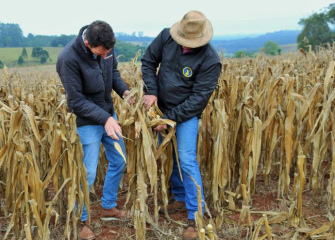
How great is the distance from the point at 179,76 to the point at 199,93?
9.4 inches

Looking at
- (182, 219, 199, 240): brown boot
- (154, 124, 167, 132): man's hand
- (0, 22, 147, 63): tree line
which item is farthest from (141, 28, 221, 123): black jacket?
(0, 22, 147, 63): tree line

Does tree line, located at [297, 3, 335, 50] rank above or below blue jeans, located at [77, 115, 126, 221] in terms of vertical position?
above

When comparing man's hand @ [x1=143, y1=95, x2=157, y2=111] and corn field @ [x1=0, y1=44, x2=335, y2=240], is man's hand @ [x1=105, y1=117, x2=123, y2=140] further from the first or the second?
man's hand @ [x1=143, y1=95, x2=157, y2=111]

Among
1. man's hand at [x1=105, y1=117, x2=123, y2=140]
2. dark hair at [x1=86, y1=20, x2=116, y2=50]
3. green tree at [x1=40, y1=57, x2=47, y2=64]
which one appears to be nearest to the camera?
dark hair at [x1=86, y1=20, x2=116, y2=50]

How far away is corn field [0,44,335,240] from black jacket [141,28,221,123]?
0.18m

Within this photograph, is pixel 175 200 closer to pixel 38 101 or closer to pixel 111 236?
pixel 111 236

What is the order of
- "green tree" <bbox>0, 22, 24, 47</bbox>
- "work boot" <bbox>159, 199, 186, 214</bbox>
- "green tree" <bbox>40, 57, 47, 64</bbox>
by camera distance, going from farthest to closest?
"green tree" <bbox>0, 22, 24, 47</bbox> → "green tree" <bbox>40, 57, 47, 64</bbox> → "work boot" <bbox>159, 199, 186, 214</bbox>

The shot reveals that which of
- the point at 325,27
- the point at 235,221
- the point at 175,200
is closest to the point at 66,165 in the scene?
the point at 175,200

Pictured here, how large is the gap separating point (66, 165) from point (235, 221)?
4.90ft

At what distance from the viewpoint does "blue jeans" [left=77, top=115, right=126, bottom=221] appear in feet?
9.18

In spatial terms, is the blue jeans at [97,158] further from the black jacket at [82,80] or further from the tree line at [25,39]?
the tree line at [25,39]

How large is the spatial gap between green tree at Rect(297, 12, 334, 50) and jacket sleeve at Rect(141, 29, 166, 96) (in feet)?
173

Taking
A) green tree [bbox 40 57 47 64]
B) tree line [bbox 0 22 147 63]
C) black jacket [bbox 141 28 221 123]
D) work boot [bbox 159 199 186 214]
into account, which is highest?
tree line [bbox 0 22 147 63]

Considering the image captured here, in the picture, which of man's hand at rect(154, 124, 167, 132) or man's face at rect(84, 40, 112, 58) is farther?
man's hand at rect(154, 124, 167, 132)
